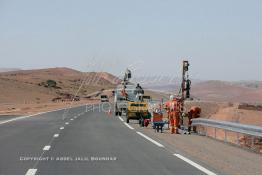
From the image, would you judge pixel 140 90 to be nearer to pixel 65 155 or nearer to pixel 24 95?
pixel 65 155

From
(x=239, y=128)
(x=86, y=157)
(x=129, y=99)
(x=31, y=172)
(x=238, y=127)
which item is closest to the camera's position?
(x=31, y=172)

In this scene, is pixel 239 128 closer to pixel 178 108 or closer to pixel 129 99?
pixel 178 108

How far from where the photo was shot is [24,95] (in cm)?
12988

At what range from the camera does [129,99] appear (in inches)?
1973

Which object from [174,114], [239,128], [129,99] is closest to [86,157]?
[239,128]

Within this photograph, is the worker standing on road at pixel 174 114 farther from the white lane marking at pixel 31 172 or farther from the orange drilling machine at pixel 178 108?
the white lane marking at pixel 31 172

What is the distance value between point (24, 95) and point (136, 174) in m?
120

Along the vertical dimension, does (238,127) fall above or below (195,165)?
above

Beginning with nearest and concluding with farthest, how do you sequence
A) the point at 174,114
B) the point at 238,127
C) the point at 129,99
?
the point at 238,127
the point at 174,114
the point at 129,99

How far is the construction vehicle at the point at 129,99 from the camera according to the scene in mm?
36625

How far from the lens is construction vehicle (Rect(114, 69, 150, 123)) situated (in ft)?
120

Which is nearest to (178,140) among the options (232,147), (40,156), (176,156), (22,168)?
(232,147)

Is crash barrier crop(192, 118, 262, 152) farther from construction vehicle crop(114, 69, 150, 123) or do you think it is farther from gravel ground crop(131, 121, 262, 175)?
construction vehicle crop(114, 69, 150, 123)

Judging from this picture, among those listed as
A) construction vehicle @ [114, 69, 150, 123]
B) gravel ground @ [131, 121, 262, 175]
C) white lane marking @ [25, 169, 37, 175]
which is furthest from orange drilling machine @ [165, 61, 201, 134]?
white lane marking @ [25, 169, 37, 175]
